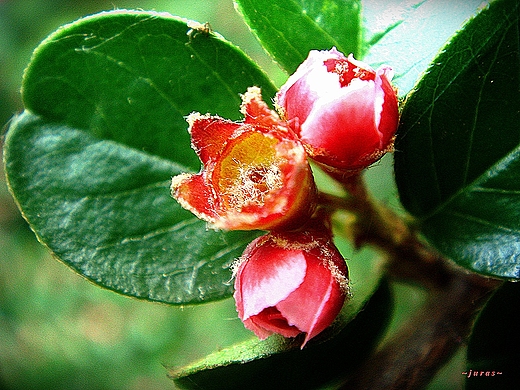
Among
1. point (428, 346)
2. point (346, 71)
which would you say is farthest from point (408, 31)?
point (428, 346)

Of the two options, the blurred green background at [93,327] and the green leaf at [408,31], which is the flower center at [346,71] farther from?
→ the blurred green background at [93,327]

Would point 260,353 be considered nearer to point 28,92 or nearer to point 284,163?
point 284,163

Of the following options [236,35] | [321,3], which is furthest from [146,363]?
[321,3]

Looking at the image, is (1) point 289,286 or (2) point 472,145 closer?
(1) point 289,286

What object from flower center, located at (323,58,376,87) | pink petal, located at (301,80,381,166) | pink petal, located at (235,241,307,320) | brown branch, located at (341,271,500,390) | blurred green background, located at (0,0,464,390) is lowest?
blurred green background, located at (0,0,464,390)

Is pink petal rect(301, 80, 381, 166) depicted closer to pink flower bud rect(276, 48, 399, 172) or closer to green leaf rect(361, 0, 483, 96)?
pink flower bud rect(276, 48, 399, 172)

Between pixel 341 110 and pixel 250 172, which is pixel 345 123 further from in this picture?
pixel 250 172

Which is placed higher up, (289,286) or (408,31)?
(408,31)

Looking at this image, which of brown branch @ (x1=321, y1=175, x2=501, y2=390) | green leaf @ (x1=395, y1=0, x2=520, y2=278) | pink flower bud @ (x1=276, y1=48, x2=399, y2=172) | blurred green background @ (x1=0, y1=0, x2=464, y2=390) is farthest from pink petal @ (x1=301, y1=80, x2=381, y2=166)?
blurred green background @ (x1=0, y1=0, x2=464, y2=390)
